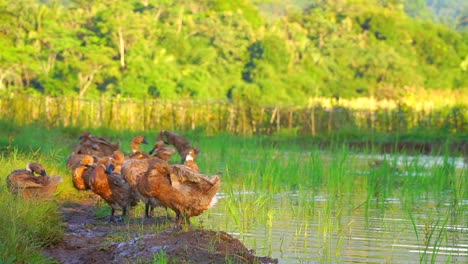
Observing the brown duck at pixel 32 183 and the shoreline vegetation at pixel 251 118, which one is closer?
the brown duck at pixel 32 183

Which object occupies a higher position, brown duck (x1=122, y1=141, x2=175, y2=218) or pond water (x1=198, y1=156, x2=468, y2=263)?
brown duck (x1=122, y1=141, x2=175, y2=218)

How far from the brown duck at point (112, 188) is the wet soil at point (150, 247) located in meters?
0.70

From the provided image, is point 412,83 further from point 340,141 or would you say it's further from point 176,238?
point 176,238

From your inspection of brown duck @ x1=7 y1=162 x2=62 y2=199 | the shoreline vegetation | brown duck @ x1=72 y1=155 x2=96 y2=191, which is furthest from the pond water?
the shoreline vegetation

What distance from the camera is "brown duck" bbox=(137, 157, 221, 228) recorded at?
7.57 metres

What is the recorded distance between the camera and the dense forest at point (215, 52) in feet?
138

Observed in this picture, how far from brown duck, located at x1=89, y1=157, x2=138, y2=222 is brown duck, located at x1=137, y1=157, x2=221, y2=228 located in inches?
35.8

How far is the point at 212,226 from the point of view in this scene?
877 cm

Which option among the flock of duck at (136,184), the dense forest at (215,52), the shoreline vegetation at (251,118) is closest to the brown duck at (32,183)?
the flock of duck at (136,184)

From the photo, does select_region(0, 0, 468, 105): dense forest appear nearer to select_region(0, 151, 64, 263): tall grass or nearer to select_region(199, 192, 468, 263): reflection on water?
select_region(199, 192, 468, 263): reflection on water

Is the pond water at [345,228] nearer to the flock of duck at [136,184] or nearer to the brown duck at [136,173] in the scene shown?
the flock of duck at [136,184]

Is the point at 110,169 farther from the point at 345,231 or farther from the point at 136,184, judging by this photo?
the point at 345,231

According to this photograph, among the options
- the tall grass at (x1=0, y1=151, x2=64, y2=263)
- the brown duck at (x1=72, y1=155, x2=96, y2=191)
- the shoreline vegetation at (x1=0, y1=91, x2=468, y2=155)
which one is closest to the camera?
the tall grass at (x1=0, y1=151, x2=64, y2=263)

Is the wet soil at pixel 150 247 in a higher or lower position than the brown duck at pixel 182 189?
lower
